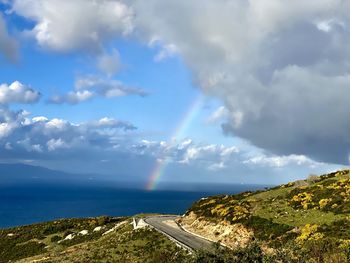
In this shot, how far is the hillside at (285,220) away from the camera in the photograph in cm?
3941

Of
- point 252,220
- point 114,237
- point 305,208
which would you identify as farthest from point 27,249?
point 305,208

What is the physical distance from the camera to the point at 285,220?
49125 millimetres

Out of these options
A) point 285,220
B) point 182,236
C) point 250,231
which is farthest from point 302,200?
point 182,236

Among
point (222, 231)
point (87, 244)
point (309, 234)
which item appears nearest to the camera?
point (309, 234)

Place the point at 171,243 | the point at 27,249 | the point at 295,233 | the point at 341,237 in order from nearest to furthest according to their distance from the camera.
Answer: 1. the point at 341,237
2. the point at 295,233
3. the point at 171,243
4. the point at 27,249

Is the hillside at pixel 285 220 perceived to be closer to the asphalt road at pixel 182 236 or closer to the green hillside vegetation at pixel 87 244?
the asphalt road at pixel 182 236

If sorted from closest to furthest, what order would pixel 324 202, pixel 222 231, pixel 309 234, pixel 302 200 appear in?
pixel 309 234
pixel 324 202
pixel 222 231
pixel 302 200

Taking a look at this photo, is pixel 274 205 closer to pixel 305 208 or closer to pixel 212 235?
pixel 305 208

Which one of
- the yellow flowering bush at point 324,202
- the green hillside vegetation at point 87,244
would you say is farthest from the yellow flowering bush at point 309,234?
the green hillside vegetation at point 87,244

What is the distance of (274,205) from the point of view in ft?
188

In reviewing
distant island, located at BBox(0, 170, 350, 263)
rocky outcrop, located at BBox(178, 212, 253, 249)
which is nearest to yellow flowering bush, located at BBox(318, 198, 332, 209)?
distant island, located at BBox(0, 170, 350, 263)

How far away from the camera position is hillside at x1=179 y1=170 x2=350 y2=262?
3941 centimetres

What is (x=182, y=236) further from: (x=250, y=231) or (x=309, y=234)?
(x=309, y=234)

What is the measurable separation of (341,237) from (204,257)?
17934mm
